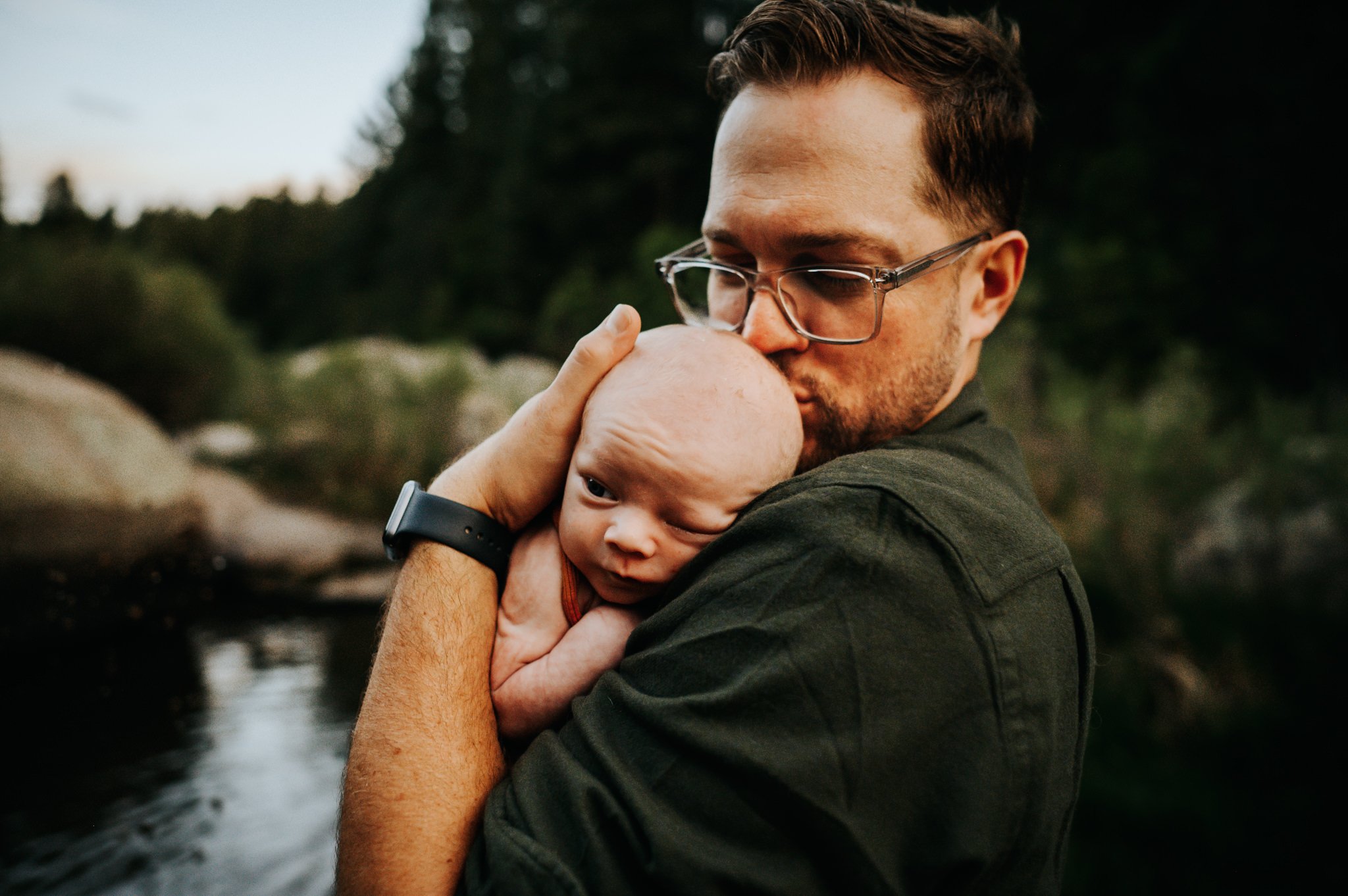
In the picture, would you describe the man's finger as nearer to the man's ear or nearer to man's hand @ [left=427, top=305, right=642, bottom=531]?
man's hand @ [left=427, top=305, right=642, bottom=531]

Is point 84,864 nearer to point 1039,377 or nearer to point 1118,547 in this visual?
point 1118,547

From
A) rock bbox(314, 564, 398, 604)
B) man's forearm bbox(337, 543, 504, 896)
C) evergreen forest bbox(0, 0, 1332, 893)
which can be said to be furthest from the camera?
rock bbox(314, 564, 398, 604)

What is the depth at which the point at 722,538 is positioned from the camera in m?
1.34

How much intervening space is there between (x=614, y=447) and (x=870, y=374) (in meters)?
0.64

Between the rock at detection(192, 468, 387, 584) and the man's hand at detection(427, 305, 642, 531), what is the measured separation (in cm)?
572

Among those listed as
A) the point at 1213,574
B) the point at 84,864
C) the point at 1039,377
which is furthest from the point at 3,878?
the point at 1039,377

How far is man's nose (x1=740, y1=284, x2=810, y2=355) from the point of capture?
1760 mm

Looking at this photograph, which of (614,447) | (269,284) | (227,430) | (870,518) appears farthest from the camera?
(269,284)

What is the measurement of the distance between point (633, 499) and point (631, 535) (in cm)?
9

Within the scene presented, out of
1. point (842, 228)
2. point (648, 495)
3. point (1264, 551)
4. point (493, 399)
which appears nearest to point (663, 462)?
point (648, 495)

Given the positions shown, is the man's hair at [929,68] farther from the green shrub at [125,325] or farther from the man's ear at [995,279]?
the green shrub at [125,325]

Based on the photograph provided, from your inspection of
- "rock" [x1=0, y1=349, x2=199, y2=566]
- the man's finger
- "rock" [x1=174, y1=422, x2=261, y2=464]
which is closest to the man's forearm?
the man's finger

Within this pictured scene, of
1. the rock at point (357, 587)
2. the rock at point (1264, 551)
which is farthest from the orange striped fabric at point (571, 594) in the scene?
the rock at point (357, 587)

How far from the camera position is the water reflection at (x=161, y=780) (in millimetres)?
2391
